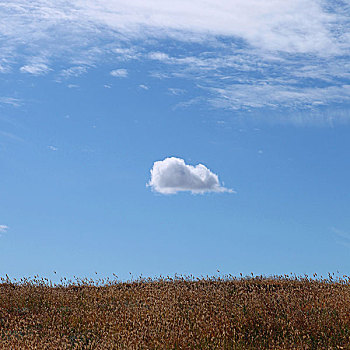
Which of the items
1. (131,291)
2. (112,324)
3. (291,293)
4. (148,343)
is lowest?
(131,291)

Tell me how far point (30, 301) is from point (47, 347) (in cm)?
389

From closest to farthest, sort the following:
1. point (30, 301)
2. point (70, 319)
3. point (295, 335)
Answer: point (295, 335) → point (70, 319) → point (30, 301)

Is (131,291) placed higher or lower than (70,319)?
lower

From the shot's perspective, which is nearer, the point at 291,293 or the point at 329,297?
the point at 329,297

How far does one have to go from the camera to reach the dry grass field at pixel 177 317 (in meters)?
8.58

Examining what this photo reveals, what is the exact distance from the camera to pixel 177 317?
32.3 feet

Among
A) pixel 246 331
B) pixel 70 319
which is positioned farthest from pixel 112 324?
pixel 246 331

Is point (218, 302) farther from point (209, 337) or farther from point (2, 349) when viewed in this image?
point (2, 349)

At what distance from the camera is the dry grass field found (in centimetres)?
858

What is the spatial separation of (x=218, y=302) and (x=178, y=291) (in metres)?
1.50

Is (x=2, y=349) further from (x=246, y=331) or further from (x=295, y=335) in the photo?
(x=295, y=335)

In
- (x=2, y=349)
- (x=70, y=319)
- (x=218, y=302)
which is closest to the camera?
(x=2, y=349)

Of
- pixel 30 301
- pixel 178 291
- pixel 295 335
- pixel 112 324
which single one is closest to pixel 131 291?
pixel 178 291

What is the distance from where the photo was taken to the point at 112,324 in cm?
953
